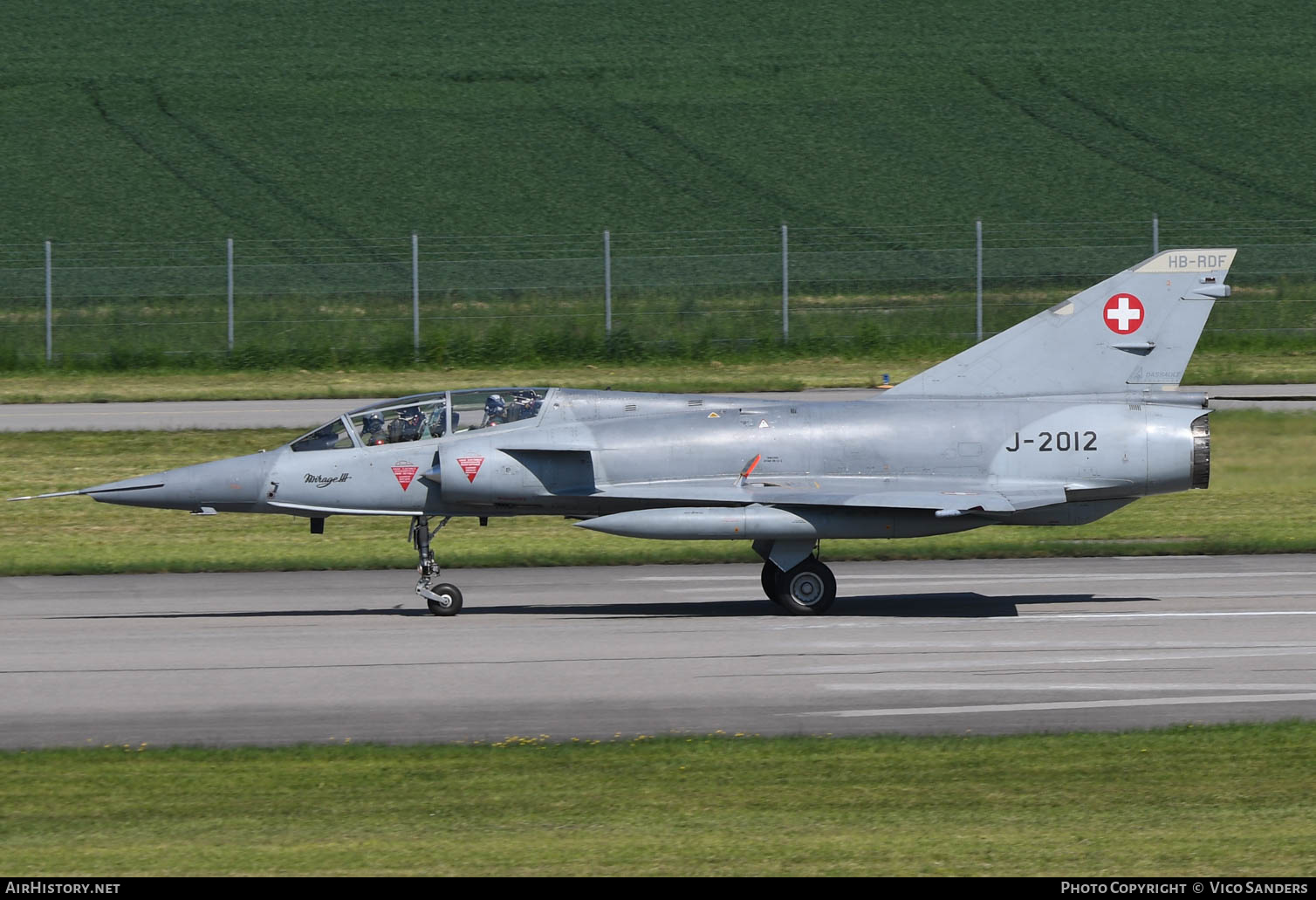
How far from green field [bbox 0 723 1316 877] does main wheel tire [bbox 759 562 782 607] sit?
5338 mm

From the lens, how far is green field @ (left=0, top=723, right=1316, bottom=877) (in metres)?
7.91

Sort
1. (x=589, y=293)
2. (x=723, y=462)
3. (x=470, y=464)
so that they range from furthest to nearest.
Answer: (x=589, y=293) → (x=723, y=462) → (x=470, y=464)

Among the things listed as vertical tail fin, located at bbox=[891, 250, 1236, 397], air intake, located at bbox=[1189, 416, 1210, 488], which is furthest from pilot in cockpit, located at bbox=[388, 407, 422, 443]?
air intake, located at bbox=[1189, 416, 1210, 488]

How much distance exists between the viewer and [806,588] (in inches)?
637

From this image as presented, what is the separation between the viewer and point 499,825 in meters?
8.73

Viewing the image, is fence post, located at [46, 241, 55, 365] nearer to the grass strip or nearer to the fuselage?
the grass strip

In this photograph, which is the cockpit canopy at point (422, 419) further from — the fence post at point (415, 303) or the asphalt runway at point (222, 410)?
the fence post at point (415, 303)

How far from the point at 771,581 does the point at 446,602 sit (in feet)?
10.8

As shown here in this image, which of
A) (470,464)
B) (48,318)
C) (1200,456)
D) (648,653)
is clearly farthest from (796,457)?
(48,318)

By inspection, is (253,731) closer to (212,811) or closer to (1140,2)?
(212,811)

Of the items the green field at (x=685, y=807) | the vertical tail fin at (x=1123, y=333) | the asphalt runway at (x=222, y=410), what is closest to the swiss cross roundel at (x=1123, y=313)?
the vertical tail fin at (x=1123, y=333)

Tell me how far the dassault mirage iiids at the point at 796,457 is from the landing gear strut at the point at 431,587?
0.06 ft

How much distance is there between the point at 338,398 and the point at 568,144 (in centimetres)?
2473

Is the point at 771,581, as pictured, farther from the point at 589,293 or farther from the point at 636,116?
the point at 636,116
